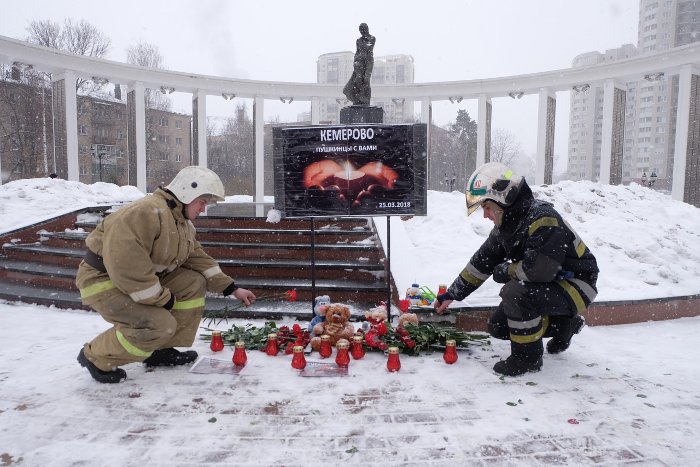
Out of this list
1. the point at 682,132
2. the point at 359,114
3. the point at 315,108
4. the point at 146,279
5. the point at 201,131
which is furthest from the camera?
the point at 315,108

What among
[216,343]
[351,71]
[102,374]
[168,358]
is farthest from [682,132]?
[351,71]

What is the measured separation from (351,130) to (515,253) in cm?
194

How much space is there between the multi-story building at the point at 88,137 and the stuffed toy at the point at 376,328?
16089 millimetres

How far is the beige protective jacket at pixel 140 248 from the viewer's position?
2975 mm

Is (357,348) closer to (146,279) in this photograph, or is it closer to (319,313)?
(319,313)

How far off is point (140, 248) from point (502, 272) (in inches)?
108

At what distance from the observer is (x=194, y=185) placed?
11.1 feet

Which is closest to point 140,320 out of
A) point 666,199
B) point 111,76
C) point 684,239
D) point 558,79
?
point 684,239

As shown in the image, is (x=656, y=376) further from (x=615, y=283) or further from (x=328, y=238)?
(x=328, y=238)

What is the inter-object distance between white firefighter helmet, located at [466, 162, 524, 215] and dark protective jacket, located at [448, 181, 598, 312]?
0.10m

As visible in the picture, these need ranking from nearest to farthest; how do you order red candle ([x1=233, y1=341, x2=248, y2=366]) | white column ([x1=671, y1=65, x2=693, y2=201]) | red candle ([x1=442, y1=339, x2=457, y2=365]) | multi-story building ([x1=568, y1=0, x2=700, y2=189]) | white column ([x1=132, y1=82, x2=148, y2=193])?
red candle ([x1=233, y1=341, x2=248, y2=366])
red candle ([x1=442, y1=339, x2=457, y2=365])
white column ([x1=671, y1=65, x2=693, y2=201])
white column ([x1=132, y1=82, x2=148, y2=193])
multi-story building ([x1=568, y1=0, x2=700, y2=189])

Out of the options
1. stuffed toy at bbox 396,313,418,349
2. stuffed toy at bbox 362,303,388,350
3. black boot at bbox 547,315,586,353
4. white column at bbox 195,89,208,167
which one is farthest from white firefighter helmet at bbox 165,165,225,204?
white column at bbox 195,89,208,167

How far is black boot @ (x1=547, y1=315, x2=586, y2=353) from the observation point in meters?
3.74

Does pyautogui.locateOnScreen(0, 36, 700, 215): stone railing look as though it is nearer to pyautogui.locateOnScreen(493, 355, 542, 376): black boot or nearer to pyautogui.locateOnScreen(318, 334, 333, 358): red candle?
pyautogui.locateOnScreen(318, 334, 333, 358): red candle
